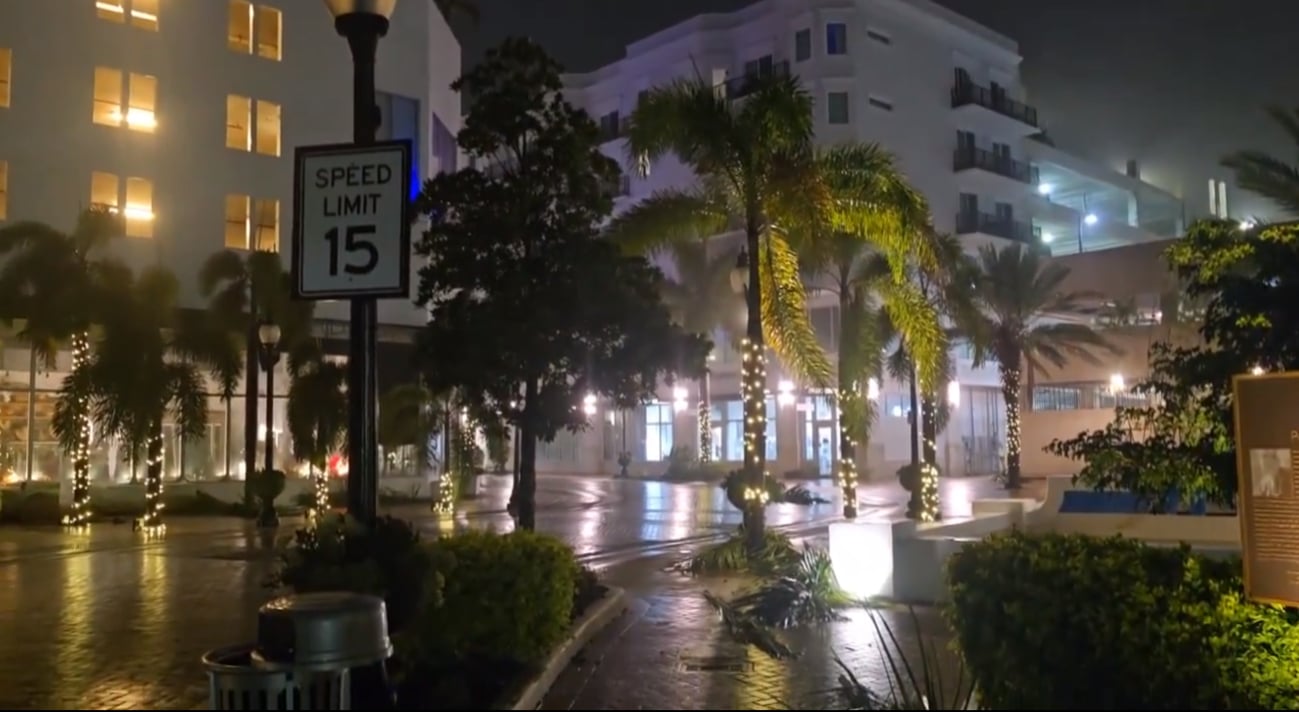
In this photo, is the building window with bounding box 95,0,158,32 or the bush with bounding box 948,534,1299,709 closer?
the bush with bounding box 948,534,1299,709

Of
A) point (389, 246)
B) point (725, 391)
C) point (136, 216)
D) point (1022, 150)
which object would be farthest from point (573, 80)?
point (389, 246)

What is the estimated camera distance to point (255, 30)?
34.1 metres

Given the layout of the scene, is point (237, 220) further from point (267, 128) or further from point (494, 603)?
point (494, 603)

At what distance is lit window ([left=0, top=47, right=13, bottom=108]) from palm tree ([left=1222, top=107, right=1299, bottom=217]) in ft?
92.2

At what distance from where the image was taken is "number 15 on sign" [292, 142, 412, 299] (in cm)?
705

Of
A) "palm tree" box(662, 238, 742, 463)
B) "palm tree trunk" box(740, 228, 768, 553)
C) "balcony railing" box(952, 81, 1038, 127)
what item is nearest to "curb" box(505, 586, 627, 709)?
"palm tree trunk" box(740, 228, 768, 553)

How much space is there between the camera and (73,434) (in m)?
24.3

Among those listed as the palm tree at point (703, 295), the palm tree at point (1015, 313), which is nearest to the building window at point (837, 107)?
the palm tree at point (703, 295)

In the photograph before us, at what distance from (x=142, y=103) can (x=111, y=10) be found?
2.47 meters

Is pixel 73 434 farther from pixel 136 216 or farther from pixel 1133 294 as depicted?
pixel 1133 294

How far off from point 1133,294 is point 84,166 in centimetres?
4011

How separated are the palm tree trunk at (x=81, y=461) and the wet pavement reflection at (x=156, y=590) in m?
0.76

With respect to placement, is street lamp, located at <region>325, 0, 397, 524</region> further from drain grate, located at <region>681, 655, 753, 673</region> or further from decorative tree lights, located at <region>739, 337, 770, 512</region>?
decorative tree lights, located at <region>739, 337, 770, 512</region>

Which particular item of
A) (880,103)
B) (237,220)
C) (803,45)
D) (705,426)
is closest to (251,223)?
(237,220)
